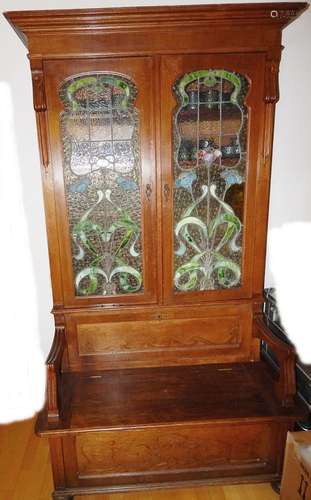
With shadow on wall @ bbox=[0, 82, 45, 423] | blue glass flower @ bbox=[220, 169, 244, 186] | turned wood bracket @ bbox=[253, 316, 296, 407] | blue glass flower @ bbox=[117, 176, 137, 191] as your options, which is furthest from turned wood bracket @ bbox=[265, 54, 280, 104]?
shadow on wall @ bbox=[0, 82, 45, 423]

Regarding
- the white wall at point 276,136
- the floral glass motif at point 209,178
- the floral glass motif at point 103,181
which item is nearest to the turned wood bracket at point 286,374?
the floral glass motif at point 209,178

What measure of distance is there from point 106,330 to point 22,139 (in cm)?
115

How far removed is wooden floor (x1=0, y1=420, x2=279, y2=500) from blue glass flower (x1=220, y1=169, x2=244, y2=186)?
1540 millimetres

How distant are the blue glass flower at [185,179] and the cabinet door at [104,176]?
136 millimetres

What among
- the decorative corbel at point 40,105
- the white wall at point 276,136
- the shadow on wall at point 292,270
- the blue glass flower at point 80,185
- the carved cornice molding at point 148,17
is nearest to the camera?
the carved cornice molding at point 148,17

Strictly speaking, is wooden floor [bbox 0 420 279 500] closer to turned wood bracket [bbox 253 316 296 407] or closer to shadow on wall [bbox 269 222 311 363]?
turned wood bracket [bbox 253 316 296 407]

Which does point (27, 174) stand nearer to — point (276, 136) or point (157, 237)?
point (157, 237)

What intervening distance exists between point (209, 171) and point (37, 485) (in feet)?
5.99

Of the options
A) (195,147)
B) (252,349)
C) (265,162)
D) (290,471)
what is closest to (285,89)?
(265,162)

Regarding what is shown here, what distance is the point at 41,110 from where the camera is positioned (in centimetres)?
173

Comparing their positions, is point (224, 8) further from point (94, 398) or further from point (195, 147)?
point (94, 398)

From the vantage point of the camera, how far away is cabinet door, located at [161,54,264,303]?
1.76m

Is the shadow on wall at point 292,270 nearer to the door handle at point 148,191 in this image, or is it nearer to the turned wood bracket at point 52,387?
the door handle at point 148,191

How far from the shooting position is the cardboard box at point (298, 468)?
1422 millimetres
